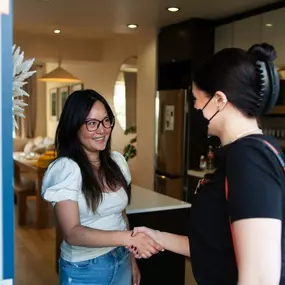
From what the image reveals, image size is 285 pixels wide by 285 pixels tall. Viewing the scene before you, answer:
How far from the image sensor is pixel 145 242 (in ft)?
4.46

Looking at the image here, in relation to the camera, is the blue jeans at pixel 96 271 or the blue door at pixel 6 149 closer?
the blue door at pixel 6 149

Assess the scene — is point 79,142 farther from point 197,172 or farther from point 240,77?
point 197,172

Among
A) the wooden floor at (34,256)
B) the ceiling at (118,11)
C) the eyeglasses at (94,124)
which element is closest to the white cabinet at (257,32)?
the ceiling at (118,11)

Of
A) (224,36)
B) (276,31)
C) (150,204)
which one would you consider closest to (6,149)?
(150,204)

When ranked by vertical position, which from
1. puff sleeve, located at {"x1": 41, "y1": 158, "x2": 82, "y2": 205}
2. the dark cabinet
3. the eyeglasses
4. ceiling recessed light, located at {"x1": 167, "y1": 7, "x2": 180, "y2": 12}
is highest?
ceiling recessed light, located at {"x1": 167, "y1": 7, "x2": 180, "y2": 12}

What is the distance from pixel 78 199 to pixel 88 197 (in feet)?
0.12

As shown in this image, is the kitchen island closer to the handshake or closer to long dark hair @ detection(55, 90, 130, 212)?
long dark hair @ detection(55, 90, 130, 212)

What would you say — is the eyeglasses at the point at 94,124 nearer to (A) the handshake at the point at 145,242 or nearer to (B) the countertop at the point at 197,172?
(A) the handshake at the point at 145,242

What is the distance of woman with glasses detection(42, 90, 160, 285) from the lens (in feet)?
4.61

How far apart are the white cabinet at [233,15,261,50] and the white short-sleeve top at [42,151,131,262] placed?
2618mm

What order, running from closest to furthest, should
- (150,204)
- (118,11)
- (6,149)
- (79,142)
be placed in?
(6,149) < (79,142) < (150,204) < (118,11)

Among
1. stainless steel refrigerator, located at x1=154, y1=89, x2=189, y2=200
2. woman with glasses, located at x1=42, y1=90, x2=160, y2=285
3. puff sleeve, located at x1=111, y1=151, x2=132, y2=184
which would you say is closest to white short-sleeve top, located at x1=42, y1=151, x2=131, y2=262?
woman with glasses, located at x1=42, y1=90, x2=160, y2=285

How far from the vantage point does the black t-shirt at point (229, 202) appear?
86 centimetres

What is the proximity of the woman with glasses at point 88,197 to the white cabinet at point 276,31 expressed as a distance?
90.6 inches
